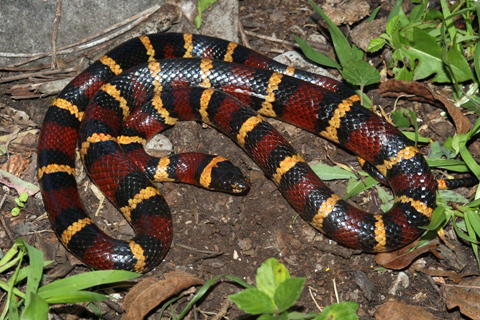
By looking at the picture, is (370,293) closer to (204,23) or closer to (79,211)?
(79,211)

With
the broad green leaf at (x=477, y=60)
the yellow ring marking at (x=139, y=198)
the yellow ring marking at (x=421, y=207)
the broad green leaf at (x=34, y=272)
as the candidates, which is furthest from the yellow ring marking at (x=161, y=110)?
the broad green leaf at (x=477, y=60)

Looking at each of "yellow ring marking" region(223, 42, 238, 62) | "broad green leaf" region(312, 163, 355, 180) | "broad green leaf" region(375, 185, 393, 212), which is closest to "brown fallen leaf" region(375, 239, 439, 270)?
"broad green leaf" region(375, 185, 393, 212)

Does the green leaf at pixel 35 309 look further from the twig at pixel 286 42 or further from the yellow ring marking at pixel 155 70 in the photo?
the twig at pixel 286 42

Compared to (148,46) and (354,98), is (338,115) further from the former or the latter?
(148,46)

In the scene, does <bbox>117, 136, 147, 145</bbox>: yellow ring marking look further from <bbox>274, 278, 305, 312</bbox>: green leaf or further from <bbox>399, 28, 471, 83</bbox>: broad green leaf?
<bbox>399, 28, 471, 83</bbox>: broad green leaf

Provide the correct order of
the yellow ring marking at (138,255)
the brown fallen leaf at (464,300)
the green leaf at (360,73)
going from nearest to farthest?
the brown fallen leaf at (464,300), the yellow ring marking at (138,255), the green leaf at (360,73)
